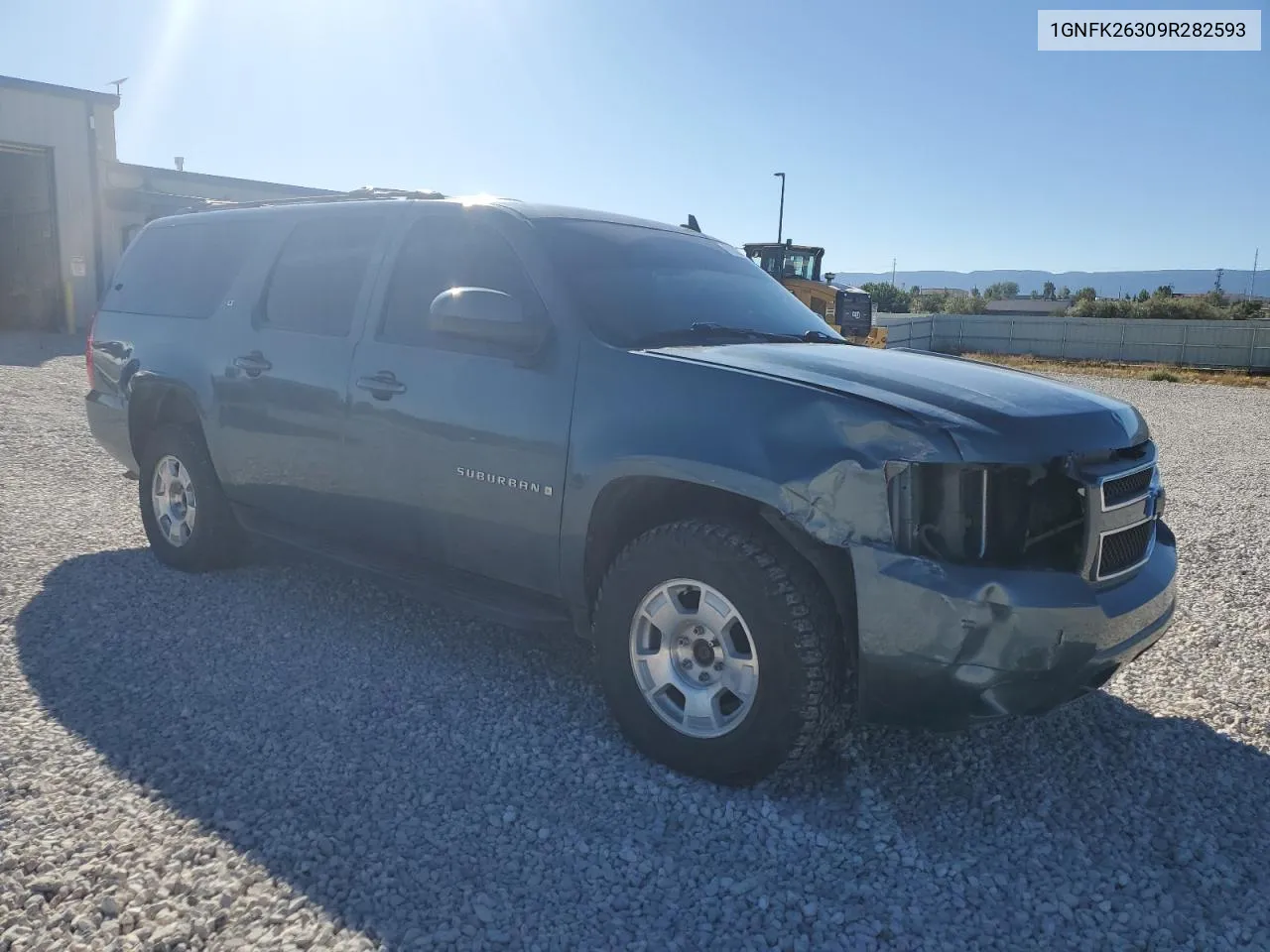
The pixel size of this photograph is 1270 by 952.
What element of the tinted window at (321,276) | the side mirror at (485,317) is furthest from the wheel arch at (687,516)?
the tinted window at (321,276)

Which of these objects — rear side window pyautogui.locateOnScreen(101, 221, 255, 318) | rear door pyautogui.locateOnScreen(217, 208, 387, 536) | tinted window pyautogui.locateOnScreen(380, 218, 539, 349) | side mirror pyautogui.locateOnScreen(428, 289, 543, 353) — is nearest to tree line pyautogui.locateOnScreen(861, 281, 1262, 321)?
rear side window pyautogui.locateOnScreen(101, 221, 255, 318)

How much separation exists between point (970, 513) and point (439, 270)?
2403 millimetres

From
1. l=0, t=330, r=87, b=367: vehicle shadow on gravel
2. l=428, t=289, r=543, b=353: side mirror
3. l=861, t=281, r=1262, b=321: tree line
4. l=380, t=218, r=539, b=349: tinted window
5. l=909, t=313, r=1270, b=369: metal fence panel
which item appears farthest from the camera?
l=861, t=281, r=1262, b=321: tree line

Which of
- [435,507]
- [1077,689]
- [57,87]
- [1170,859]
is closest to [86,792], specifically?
[435,507]

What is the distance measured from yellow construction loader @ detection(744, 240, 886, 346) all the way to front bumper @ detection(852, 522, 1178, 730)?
24723mm

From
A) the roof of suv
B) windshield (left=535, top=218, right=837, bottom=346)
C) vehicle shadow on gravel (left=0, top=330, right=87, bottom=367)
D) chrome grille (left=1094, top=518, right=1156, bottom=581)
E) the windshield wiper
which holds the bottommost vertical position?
vehicle shadow on gravel (left=0, top=330, right=87, bottom=367)

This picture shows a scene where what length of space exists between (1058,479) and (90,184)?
2813 centimetres

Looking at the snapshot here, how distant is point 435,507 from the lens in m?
3.84

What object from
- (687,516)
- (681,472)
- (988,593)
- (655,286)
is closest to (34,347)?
(655,286)

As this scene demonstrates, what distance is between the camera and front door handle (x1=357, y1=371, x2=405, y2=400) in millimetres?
3967

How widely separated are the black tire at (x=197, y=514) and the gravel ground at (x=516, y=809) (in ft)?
1.44

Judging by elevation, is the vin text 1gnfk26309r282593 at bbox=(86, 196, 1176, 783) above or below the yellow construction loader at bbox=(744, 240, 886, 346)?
below

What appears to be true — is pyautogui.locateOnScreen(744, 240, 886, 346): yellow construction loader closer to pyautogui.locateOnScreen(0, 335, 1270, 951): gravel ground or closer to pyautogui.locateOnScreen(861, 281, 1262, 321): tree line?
pyautogui.locateOnScreen(861, 281, 1262, 321): tree line

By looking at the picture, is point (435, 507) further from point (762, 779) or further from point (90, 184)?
point (90, 184)
